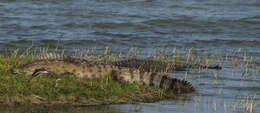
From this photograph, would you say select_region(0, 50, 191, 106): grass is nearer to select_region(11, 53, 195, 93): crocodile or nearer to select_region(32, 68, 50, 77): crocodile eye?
select_region(32, 68, 50, 77): crocodile eye

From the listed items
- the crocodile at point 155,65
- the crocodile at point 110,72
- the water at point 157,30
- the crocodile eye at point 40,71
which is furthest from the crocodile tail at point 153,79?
the crocodile at point 155,65

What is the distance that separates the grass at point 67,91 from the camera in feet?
21.4

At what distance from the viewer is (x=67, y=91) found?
6.93 meters

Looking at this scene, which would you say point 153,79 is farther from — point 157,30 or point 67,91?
point 157,30

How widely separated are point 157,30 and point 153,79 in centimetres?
1180

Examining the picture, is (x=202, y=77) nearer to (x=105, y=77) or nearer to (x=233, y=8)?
(x=105, y=77)

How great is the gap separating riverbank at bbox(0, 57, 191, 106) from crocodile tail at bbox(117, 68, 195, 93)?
0.71 ft

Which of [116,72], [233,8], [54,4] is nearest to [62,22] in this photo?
[54,4]

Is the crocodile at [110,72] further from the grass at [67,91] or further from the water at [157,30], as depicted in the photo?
the water at [157,30]

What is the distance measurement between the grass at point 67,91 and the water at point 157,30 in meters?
0.35

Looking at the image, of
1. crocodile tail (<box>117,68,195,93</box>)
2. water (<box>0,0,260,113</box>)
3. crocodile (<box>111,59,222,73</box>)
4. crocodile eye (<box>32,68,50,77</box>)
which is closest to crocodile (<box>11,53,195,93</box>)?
crocodile tail (<box>117,68,195,93</box>)

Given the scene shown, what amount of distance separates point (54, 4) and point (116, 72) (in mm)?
21042

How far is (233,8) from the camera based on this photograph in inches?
1096

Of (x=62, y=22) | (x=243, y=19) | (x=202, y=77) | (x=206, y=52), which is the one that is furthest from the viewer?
(x=243, y=19)
